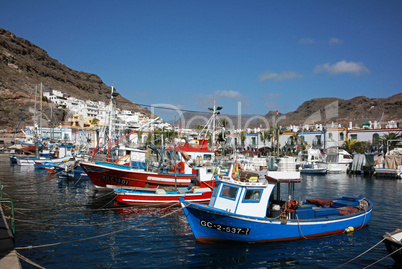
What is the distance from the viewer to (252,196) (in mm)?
14367

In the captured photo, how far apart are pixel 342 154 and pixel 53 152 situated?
66444 mm

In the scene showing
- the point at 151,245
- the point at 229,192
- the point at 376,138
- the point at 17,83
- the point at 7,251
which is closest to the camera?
the point at 7,251

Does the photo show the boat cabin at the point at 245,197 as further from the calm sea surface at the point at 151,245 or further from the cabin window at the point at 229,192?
the calm sea surface at the point at 151,245

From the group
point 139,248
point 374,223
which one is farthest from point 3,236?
point 374,223

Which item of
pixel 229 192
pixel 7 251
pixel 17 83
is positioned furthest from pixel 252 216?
pixel 17 83

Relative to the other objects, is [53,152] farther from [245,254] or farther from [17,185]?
[245,254]

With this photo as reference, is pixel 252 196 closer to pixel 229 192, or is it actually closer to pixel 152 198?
pixel 229 192

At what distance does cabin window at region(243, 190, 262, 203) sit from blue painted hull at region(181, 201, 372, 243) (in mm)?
902

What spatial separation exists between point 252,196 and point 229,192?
3.77 ft

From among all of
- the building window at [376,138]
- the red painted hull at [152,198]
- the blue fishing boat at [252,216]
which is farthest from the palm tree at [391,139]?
the blue fishing boat at [252,216]

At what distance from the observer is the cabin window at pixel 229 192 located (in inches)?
567

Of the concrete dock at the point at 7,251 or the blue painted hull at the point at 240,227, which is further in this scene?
the blue painted hull at the point at 240,227

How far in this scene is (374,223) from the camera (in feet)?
64.8

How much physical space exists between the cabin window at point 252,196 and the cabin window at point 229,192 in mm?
544
